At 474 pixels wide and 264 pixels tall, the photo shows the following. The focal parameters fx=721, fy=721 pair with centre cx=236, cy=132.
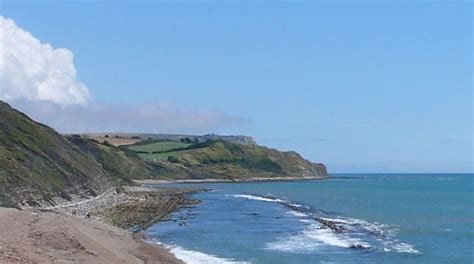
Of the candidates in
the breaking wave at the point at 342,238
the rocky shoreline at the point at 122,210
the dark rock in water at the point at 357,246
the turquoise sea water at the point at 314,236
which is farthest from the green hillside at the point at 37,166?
the dark rock in water at the point at 357,246

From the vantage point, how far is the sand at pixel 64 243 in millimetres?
33469

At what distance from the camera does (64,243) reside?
3869 cm

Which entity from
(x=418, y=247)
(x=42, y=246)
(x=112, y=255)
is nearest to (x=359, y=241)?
(x=418, y=247)

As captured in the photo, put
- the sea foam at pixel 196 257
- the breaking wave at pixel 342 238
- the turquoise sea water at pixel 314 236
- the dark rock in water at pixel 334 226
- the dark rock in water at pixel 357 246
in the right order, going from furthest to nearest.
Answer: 1. the dark rock in water at pixel 334 226
2. the breaking wave at pixel 342 238
3. the dark rock in water at pixel 357 246
4. the turquoise sea water at pixel 314 236
5. the sea foam at pixel 196 257

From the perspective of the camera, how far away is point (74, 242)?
39.5 m

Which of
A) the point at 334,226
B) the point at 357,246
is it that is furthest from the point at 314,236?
the point at 334,226

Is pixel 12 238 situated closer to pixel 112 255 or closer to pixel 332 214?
pixel 112 255

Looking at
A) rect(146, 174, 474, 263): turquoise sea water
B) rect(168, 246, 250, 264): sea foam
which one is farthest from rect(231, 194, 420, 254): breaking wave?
rect(168, 246, 250, 264): sea foam

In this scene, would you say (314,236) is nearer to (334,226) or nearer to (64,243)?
(334,226)

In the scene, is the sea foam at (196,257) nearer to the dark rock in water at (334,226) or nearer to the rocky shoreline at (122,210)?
the rocky shoreline at (122,210)

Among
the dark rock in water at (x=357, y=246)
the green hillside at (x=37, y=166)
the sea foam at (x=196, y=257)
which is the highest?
the green hillside at (x=37, y=166)

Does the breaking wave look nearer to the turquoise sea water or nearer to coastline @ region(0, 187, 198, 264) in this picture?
the turquoise sea water

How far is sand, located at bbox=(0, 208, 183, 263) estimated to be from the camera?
110 ft

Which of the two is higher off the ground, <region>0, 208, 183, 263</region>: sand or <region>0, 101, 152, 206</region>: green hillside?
<region>0, 101, 152, 206</region>: green hillside
